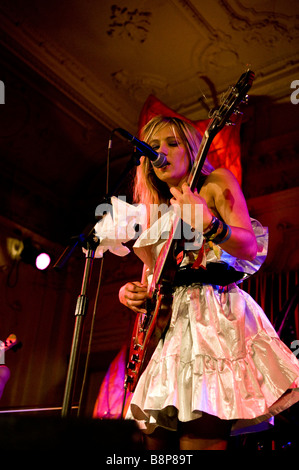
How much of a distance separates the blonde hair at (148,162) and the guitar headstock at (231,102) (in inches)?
7.8

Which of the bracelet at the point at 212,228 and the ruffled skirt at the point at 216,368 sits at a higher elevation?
Answer: the bracelet at the point at 212,228

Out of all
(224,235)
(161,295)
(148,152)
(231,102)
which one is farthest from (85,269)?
(231,102)

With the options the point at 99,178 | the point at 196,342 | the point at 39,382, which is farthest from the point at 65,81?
the point at 196,342

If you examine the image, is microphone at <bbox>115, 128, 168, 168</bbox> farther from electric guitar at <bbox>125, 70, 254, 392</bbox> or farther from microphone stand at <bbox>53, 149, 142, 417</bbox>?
electric guitar at <bbox>125, 70, 254, 392</bbox>

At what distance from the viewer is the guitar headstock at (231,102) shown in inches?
80.0

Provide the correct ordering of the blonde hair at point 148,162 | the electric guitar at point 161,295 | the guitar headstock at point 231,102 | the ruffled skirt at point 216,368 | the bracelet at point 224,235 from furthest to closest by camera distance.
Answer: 1. the blonde hair at point 148,162
2. the guitar headstock at point 231,102
3. the electric guitar at point 161,295
4. the bracelet at point 224,235
5. the ruffled skirt at point 216,368

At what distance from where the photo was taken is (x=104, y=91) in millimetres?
5527

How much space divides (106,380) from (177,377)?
413 centimetres

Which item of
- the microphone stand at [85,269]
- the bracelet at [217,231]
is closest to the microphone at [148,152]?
the microphone stand at [85,269]

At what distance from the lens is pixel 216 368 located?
1.70m

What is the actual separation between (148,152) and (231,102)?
0.40 m

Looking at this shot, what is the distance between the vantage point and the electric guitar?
1.84m

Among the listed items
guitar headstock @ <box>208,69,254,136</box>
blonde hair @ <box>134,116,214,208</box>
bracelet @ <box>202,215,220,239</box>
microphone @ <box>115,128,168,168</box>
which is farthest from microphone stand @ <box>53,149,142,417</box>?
bracelet @ <box>202,215,220,239</box>

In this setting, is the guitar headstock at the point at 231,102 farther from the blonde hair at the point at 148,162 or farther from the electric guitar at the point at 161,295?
the blonde hair at the point at 148,162
